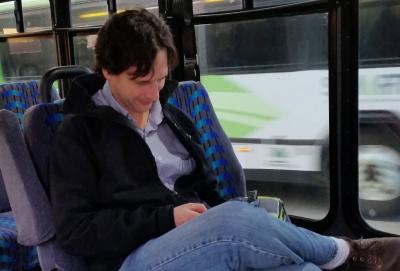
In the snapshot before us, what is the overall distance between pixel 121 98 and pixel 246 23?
3.90ft

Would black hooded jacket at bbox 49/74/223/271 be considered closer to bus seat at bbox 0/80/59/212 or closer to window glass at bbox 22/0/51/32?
bus seat at bbox 0/80/59/212

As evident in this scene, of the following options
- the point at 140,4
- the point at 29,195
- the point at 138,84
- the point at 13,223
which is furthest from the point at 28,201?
the point at 140,4

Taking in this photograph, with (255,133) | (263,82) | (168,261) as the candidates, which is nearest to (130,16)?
(168,261)

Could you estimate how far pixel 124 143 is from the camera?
1.41 m

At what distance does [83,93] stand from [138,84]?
0.16 metres

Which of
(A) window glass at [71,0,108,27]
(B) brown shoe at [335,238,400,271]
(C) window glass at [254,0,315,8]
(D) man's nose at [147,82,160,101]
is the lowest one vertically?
(B) brown shoe at [335,238,400,271]

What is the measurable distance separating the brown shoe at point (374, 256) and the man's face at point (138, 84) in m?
0.71

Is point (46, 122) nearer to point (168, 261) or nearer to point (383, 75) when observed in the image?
point (168, 261)

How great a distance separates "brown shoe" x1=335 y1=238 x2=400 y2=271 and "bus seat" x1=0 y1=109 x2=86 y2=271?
0.76 metres

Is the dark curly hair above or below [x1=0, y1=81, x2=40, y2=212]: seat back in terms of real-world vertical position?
above

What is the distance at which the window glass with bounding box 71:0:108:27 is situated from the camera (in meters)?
3.14

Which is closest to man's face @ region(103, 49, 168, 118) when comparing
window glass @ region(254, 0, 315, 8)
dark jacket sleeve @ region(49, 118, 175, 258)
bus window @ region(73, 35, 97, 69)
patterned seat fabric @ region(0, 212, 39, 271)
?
dark jacket sleeve @ region(49, 118, 175, 258)

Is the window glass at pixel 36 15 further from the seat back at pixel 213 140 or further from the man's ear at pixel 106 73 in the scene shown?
the man's ear at pixel 106 73

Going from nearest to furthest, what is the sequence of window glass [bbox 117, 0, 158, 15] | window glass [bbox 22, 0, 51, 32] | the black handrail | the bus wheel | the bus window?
the black handrail < the bus wheel < window glass [bbox 117, 0, 158, 15] < the bus window < window glass [bbox 22, 0, 51, 32]
